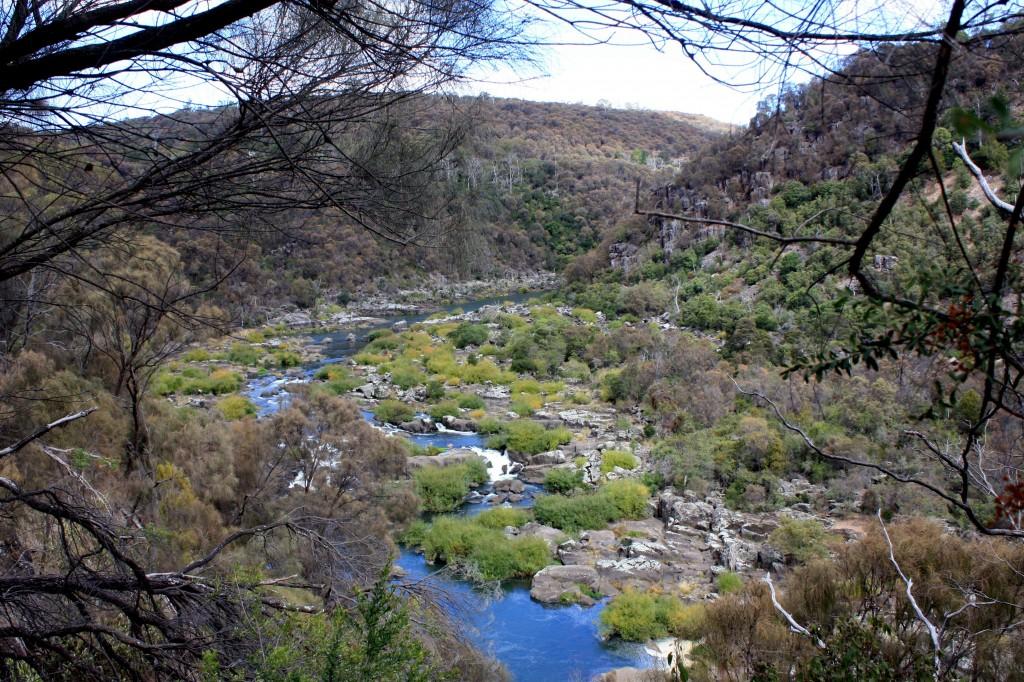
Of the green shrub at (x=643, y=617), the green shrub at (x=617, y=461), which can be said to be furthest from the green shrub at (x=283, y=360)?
the green shrub at (x=643, y=617)

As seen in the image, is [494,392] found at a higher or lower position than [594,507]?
higher

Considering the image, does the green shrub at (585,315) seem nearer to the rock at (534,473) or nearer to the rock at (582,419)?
the rock at (582,419)

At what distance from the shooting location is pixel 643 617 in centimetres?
801

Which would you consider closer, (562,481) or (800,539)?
(800,539)

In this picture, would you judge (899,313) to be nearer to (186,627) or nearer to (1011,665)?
(186,627)

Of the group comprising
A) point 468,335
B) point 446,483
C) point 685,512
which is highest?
point 468,335

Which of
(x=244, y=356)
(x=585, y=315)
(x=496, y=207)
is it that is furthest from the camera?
(x=585, y=315)

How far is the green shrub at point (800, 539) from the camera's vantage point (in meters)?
8.81

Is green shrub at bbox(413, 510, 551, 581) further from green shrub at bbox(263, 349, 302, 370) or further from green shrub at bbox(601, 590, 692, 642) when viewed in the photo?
green shrub at bbox(263, 349, 302, 370)

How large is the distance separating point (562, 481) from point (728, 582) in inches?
160

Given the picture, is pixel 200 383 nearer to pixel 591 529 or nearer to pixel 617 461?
pixel 617 461

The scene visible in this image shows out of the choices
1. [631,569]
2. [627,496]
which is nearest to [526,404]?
[627,496]

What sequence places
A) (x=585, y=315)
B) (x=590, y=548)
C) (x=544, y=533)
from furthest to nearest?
(x=585, y=315), (x=544, y=533), (x=590, y=548)

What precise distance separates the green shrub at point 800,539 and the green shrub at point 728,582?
0.83 m
